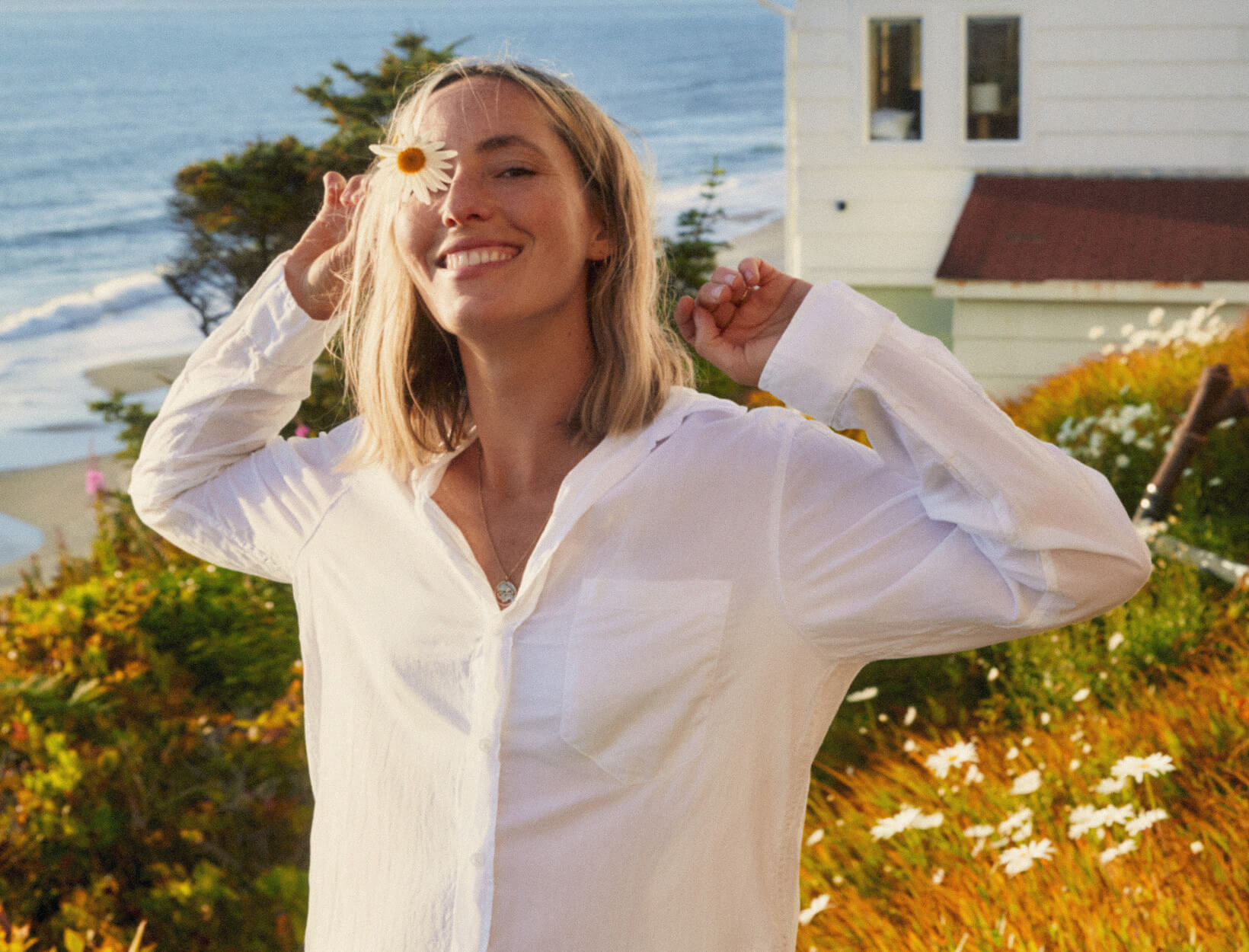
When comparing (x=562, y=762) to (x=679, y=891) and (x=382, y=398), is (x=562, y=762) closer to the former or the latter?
(x=679, y=891)

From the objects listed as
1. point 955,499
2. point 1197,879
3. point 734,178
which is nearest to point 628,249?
point 955,499

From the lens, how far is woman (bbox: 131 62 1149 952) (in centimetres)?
156

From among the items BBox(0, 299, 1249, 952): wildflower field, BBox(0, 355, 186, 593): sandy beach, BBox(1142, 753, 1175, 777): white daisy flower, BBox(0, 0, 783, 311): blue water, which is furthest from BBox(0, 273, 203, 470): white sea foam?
BBox(1142, 753, 1175, 777): white daisy flower

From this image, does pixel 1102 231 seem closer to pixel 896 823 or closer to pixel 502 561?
pixel 896 823

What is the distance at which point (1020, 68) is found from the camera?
27.6ft

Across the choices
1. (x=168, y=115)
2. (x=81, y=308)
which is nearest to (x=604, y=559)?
(x=81, y=308)

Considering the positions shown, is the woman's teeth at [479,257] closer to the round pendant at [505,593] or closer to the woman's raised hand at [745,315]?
the woman's raised hand at [745,315]

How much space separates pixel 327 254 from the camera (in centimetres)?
202

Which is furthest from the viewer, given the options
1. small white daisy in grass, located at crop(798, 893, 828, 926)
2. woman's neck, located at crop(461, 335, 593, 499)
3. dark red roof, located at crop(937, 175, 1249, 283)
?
dark red roof, located at crop(937, 175, 1249, 283)

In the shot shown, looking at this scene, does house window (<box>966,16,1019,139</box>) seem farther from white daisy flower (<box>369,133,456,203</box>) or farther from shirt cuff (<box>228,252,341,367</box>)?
white daisy flower (<box>369,133,456,203</box>)

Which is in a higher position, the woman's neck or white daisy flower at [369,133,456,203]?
white daisy flower at [369,133,456,203]

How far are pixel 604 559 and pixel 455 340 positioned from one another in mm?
553

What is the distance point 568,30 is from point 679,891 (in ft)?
198

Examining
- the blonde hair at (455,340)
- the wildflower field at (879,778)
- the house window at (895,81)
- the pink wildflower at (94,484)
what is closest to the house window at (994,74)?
the house window at (895,81)
